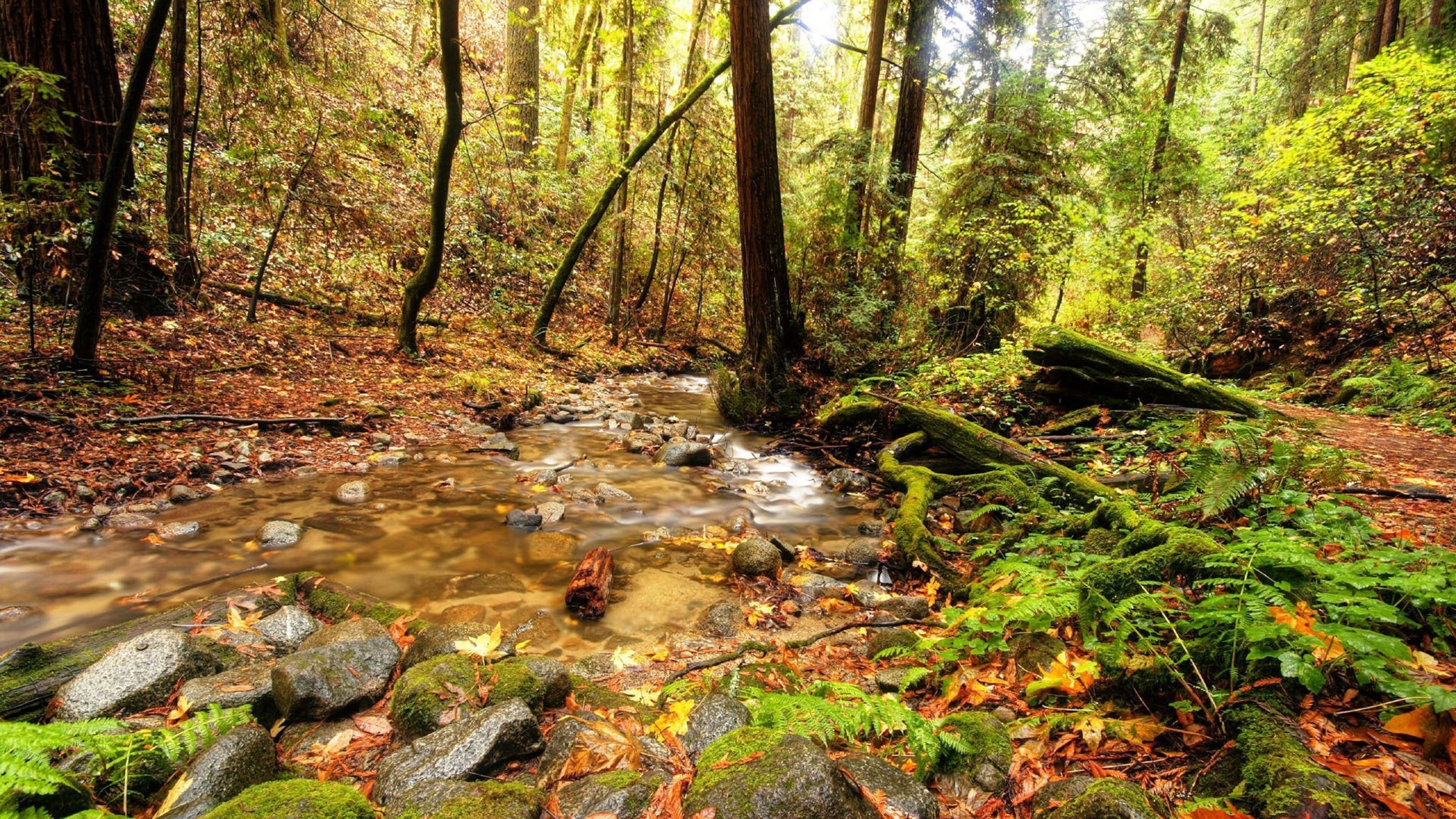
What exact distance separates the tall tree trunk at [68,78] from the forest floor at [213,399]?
61.6 inches

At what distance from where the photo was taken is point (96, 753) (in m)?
1.76

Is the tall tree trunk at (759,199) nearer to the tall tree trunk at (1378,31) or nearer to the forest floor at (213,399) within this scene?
the forest floor at (213,399)

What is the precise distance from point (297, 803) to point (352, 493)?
423 cm

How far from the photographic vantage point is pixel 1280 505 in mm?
2996

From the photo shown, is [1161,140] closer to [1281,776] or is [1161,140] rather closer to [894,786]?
[1281,776]

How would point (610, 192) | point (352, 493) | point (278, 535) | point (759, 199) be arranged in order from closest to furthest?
1. point (278, 535)
2. point (352, 493)
3. point (759, 199)
4. point (610, 192)

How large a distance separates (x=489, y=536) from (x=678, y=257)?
10.0 meters

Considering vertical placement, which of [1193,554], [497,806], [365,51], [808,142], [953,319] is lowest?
[497,806]

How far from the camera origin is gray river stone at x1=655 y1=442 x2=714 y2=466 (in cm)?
708

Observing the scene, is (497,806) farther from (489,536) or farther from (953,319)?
(953,319)

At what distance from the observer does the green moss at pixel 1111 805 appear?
1.50 metres

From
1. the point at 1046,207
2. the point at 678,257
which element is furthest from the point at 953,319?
the point at 678,257

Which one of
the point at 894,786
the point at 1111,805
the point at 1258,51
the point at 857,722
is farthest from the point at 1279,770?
the point at 1258,51

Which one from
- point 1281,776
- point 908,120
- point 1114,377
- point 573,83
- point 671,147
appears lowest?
point 1281,776
